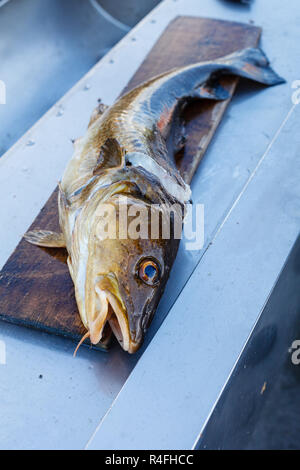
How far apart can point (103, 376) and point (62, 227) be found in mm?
727

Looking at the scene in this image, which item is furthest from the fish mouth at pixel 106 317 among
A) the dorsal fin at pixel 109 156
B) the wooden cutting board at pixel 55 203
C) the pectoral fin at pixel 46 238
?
the dorsal fin at pixel 109 156

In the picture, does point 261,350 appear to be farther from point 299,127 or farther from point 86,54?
point 86,54

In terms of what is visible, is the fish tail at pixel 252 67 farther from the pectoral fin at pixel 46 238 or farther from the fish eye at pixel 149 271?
the fish eye at pixel 149 271

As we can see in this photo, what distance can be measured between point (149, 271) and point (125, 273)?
0.09m

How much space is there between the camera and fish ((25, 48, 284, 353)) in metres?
1.60

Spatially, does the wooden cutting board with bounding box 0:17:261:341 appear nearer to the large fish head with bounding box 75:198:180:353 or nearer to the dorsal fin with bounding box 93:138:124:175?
the large fish head with bounding box 75:198:180:353

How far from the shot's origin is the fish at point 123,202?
1603mm

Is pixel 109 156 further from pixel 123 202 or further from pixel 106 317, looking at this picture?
pixel 106 317

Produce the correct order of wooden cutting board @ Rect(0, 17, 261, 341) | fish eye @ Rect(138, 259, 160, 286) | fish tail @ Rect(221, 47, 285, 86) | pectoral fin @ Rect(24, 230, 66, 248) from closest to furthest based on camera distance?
1. fish eye @ Rect(138, 259, 160, 286)
2. wooden cutting board @ Rect(0, 17, 261, 341)
3. pectoral fin @ Rect(24, 230, 66, 248)
4. fish tail @ Rect(221, 47, 285, 86)

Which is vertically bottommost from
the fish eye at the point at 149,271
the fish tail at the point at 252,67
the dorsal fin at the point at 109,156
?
the fish eye at the point at 149,271

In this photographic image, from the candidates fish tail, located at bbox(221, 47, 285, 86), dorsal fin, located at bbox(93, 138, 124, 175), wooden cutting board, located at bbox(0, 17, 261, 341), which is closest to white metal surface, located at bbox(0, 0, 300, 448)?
wooden cutting board, located at bbox(0, 17, 261, 341)

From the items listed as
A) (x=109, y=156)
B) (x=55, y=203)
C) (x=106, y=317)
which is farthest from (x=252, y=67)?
(x=106, y=317)

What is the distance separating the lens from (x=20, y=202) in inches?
93.7
